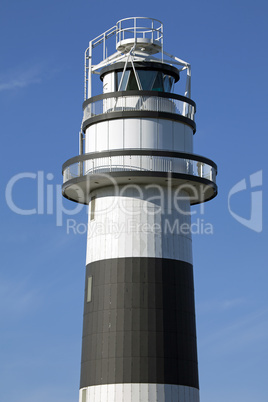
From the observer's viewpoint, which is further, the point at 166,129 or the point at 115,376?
the point at 166,129

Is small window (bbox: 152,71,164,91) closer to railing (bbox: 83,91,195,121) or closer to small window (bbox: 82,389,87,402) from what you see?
railing (bbox: 83,91,195,121)

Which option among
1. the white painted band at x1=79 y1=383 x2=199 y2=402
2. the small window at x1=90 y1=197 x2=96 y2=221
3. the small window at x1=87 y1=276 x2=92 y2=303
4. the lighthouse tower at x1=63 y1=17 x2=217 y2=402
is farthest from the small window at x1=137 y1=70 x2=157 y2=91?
the white painted band at x1=79 y1=383 x2=199 y2=402

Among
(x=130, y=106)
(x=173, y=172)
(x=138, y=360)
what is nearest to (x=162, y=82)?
(x=130, y=106)

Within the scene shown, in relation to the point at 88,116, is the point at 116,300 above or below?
below

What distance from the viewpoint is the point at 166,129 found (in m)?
37.6

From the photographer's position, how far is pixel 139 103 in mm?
37594

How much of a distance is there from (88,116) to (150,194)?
473 centimetres

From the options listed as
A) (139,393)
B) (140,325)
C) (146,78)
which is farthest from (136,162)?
(139,393)

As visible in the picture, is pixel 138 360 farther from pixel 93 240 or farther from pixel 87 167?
pixel 87 167

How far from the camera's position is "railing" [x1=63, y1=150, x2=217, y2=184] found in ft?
119

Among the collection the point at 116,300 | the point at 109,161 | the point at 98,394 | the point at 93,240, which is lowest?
the point at 98,394

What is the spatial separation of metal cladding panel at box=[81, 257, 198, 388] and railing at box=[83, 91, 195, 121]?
652 centimetres

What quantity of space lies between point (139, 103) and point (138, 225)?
5.25 metres

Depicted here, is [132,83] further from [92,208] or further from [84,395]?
[84,395]
